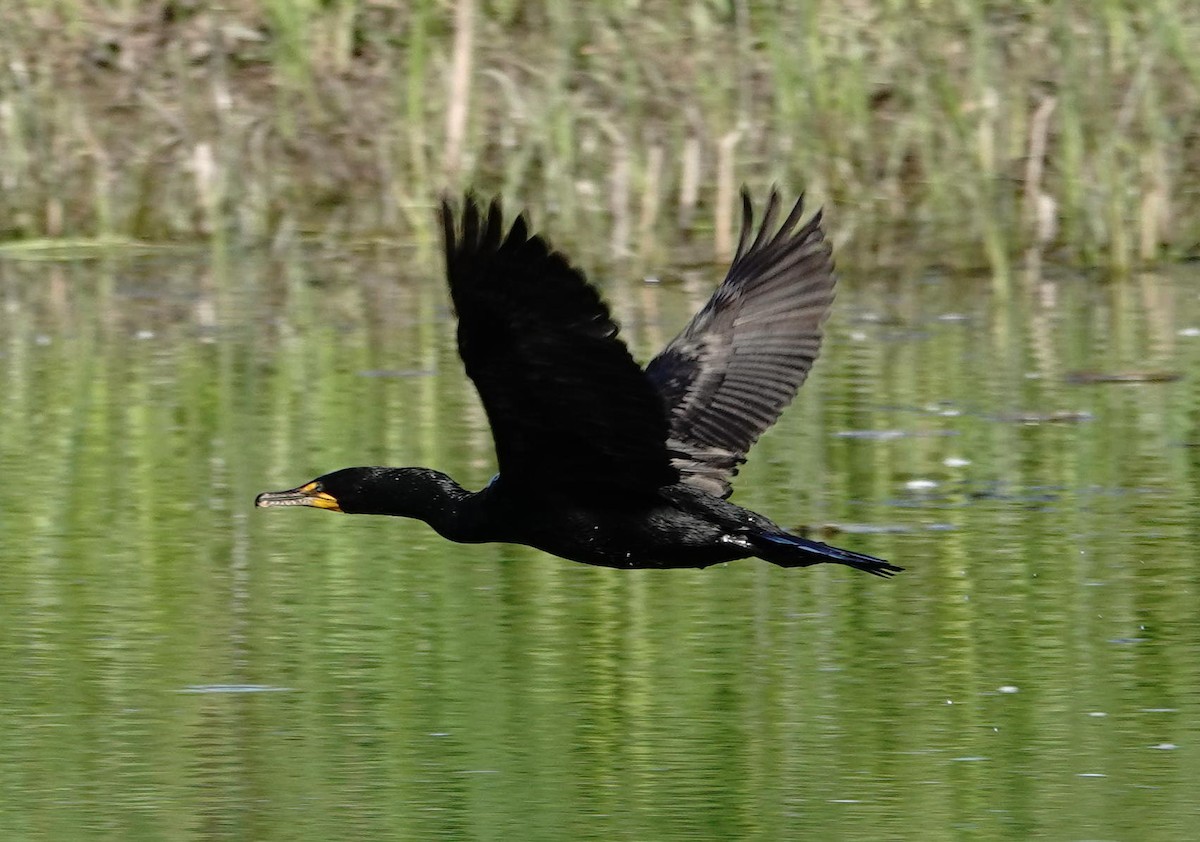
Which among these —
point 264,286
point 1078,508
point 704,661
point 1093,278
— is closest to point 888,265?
point 1093,278

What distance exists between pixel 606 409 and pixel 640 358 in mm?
4625

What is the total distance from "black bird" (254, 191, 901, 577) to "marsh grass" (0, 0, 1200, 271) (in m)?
5.35

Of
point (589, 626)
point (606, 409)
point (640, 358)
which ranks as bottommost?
point (589, 626)

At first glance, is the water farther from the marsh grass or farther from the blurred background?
the marsh grass

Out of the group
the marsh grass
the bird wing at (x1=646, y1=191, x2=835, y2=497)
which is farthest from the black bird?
the marsh grass

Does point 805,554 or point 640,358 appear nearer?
point 805,554

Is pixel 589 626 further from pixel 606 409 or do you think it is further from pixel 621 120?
pixel 621 120

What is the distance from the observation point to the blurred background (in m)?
5.01

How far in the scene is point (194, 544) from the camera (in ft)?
23.0

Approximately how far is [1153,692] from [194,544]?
2831 millimetres

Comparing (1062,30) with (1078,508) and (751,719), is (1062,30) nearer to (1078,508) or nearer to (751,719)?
(1078,508)

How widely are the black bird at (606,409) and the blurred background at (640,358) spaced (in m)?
0.32

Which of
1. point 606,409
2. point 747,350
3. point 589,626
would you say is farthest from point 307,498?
point 606,409

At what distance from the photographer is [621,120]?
12516 mm
